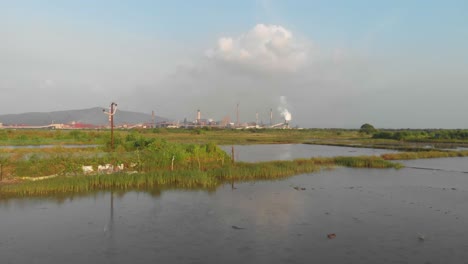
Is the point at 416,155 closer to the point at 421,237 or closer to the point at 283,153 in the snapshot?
the point at 283,153

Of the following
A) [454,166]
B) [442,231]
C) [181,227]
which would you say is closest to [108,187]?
[181,227]

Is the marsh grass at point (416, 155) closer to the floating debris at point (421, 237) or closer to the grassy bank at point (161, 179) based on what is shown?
the grassy bank at point (161, 179)

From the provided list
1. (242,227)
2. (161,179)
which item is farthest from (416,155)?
(242,227)

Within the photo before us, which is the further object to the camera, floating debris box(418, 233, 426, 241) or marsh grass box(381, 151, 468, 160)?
marsh grass box(381, 151, 468, 160)

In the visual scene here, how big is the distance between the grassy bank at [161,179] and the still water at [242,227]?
79 cm

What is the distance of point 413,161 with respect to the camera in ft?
79.3

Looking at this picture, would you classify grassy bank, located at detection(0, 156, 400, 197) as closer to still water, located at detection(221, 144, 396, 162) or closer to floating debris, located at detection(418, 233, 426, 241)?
still water, located at detection(221, 144, 396, 162)

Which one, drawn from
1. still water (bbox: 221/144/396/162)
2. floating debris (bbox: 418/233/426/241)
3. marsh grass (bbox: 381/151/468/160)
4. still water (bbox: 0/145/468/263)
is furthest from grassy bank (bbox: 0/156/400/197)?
marsh grass (bbox: 381/151/468/160)

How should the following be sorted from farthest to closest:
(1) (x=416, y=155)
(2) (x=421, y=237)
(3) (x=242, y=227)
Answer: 1. (1) (x=416, y=155)
2. (3) (x=242, y=227)
3. (2) (x=421, y=237)

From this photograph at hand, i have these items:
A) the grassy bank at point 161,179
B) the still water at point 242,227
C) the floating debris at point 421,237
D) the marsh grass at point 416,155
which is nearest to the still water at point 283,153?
the marsh grass at point 416,155

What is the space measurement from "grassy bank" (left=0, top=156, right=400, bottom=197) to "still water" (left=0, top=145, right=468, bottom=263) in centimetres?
79

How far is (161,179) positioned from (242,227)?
5929 mm

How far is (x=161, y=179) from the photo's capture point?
13758mm

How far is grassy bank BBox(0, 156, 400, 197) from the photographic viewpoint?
1161cm
